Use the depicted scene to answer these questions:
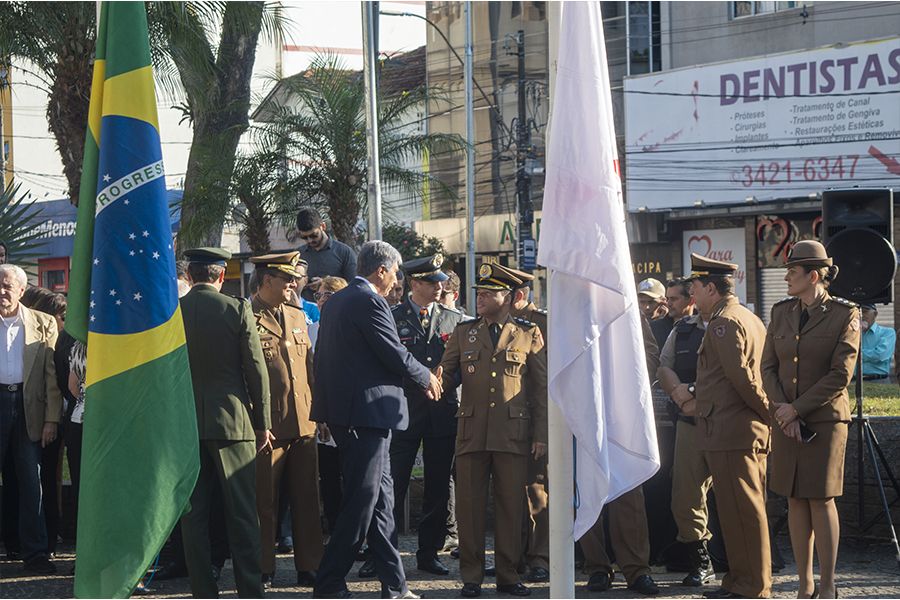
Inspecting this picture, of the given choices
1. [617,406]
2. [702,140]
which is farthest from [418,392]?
[702,140]

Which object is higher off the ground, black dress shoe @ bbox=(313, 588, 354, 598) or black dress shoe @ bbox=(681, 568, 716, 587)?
black dress shoe @ bbox=(313, 588, 354, 598)

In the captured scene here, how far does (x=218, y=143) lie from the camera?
1700 centimetres

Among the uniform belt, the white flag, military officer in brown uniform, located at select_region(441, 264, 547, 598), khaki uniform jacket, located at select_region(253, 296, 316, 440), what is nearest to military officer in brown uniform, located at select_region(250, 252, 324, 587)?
khaki uniform jacket, located at select_region(253, 296, 316, 440)

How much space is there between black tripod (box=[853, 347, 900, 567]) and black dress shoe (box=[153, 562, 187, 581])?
16.2ft

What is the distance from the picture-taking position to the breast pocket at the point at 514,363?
8203mm

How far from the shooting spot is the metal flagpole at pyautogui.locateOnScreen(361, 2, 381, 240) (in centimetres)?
1536

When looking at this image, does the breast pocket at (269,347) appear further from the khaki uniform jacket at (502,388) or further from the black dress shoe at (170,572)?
the black dress shoe at (170,572)

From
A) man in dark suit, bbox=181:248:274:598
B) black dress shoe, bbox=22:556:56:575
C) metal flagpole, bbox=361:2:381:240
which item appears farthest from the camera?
metal flagpole, bbox=361:2:381:240

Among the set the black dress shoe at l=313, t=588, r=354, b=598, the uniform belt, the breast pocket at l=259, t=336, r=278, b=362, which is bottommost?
the black dress shoe at l=313, t=588, r=354, b=598

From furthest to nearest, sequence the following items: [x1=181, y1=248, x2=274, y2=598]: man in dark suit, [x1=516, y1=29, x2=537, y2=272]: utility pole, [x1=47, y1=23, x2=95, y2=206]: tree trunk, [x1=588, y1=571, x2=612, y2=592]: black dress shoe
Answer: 1. [x1=516, y1=29, x2=537, y2=272]: utility pole
2. [x1=47, y1=23, x2=95, y2=206]: tree trunk
3. [x1=588, y1=571, x2=612, y2=592]: black dress shoe
4. [x1=181, y1=248, x2=274, y2=598]: man in dark suit

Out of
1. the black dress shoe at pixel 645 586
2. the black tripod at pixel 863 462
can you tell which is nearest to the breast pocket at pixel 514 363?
the black dress shoe at pixel 645 586

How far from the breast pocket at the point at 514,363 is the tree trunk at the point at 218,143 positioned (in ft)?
30.4

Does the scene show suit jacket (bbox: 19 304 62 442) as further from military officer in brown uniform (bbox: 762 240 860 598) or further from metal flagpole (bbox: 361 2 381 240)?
metal flagpole (bbox: 361 2 381 240)

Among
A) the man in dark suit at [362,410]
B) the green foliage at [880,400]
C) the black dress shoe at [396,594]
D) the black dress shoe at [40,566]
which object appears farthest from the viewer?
the green foliage at [880,400]
